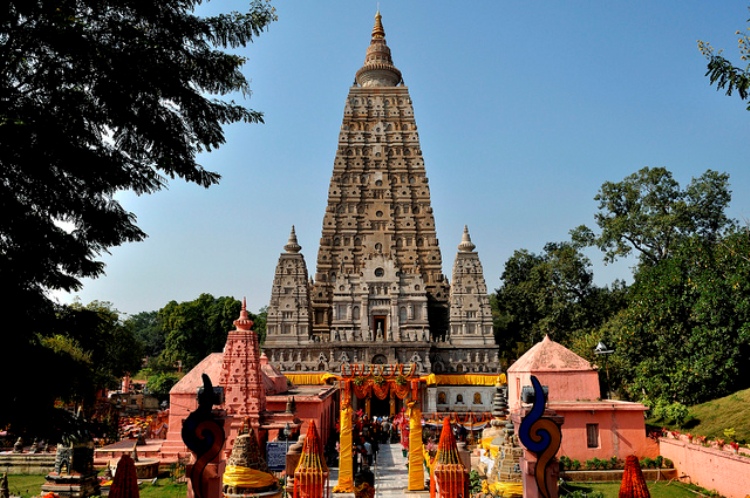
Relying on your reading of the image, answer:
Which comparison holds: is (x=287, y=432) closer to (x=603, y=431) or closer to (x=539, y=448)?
(x=539, y=448)

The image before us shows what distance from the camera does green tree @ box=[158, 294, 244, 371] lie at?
60750 millimetres

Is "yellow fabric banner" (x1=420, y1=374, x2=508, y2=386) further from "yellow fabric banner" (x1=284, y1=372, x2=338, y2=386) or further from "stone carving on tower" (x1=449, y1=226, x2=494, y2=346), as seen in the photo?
"yellow fabric banner" (x1=284, y1=372, x2=338, y2=386)

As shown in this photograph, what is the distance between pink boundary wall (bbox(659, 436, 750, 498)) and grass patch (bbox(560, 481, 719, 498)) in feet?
1.02

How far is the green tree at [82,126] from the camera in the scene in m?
5.30

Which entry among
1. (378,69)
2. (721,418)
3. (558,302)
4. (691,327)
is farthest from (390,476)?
(378,69)

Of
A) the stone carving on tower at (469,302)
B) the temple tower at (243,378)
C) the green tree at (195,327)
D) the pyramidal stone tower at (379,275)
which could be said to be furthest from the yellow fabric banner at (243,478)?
the green tree at (195,327)

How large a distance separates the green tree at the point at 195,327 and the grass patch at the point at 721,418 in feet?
154

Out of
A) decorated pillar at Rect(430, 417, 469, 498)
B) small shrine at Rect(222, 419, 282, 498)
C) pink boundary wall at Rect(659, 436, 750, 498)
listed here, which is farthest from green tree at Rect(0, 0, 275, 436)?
pink boundary wall at Rect(659, 436, 750, 498)

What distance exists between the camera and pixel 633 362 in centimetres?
2884

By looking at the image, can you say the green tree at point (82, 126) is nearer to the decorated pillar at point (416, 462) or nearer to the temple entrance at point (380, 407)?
the decorated pillar at point (416, 462)

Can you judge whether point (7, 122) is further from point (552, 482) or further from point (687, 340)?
point (687, 340)

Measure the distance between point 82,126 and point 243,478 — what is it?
5961 mm

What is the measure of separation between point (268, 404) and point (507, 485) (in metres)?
14.5

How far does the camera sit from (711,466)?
56.2 ft
